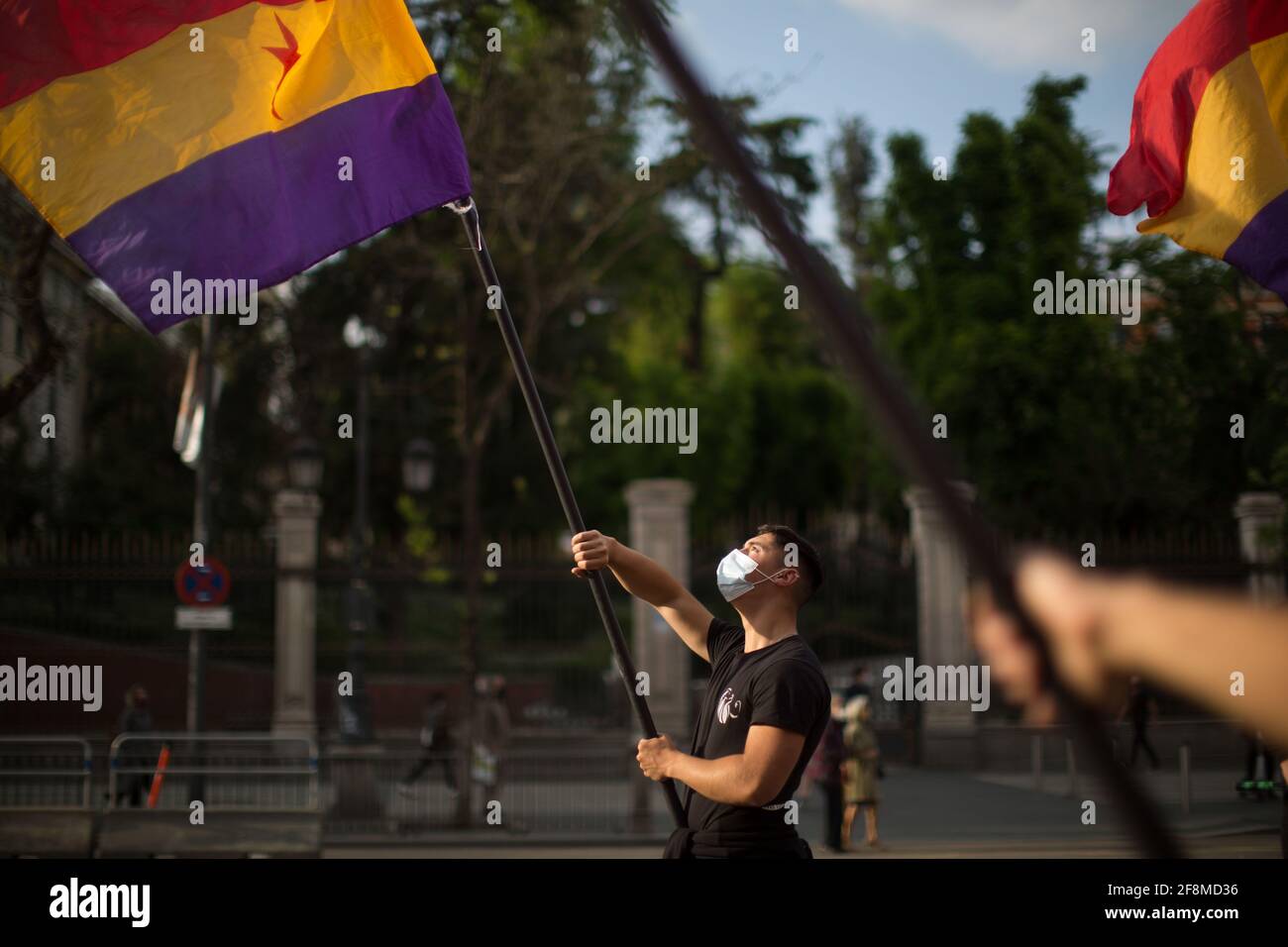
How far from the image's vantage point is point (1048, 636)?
164cm

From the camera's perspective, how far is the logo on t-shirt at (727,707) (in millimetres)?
3947

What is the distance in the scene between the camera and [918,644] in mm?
21797

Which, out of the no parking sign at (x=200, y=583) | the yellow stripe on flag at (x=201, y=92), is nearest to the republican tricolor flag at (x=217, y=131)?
the yellow stripe on flag at (x=201, y=92)

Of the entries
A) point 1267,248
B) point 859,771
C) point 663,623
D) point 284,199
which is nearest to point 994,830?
point 859,771

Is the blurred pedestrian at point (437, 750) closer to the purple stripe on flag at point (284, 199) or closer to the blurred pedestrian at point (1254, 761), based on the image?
the blurred pedestrian at point (1254, 761)

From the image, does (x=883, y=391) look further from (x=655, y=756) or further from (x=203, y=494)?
(x=203, y=494)

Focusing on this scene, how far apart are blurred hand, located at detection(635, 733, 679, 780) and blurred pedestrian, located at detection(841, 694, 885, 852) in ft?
34.5

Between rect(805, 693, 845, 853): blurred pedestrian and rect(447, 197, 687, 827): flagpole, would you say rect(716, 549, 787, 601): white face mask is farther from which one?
rect(805, 693, 845, 853): blurred pedestrian

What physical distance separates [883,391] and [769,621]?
2388 mm

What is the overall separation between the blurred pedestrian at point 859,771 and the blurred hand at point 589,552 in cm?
1039

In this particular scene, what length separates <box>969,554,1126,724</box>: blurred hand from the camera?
162 centimetres

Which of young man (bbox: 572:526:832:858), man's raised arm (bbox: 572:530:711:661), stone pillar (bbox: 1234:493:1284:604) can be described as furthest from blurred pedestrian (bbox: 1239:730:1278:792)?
young man (bbox: 572:526:832:858)
